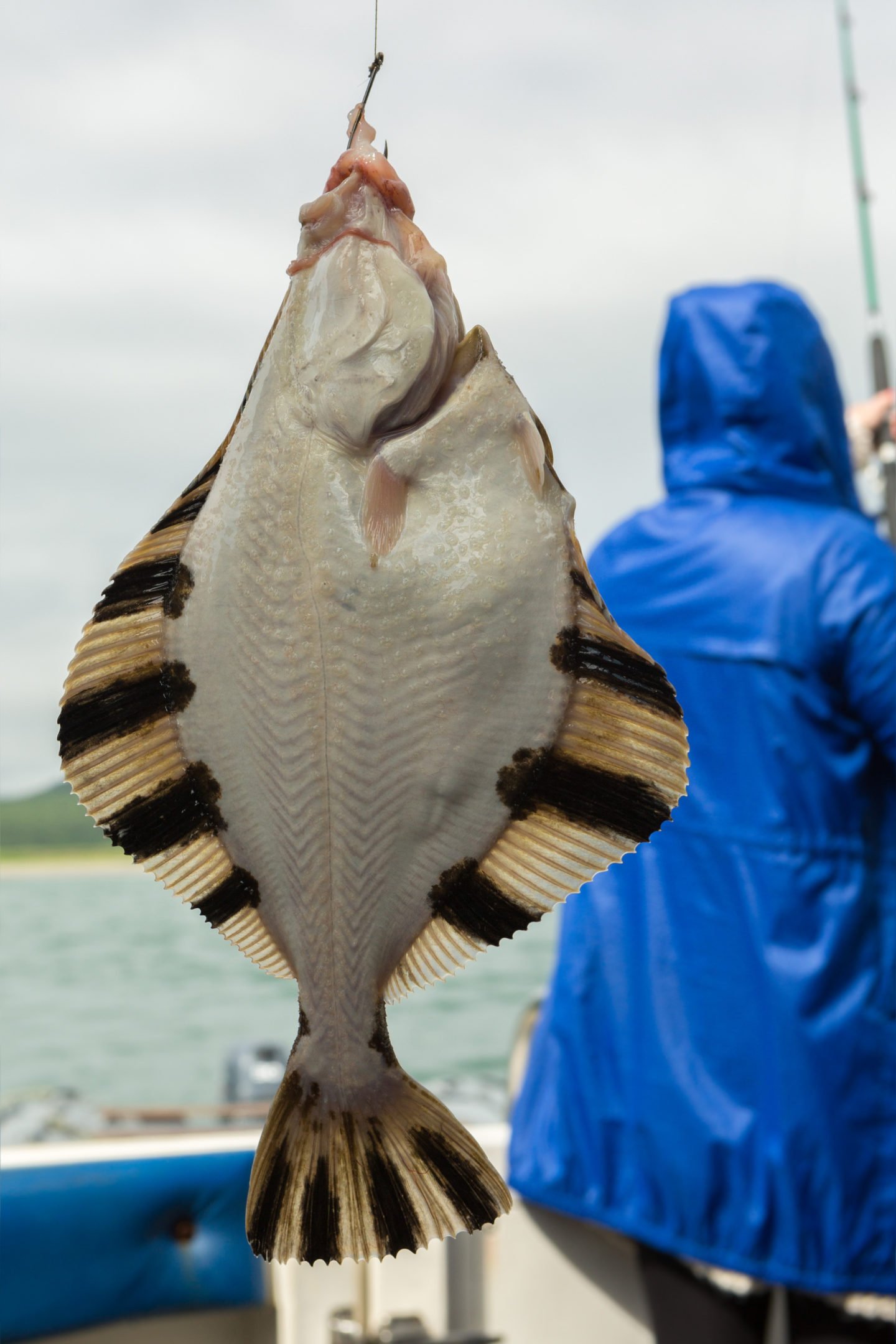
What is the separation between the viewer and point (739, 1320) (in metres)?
2.46

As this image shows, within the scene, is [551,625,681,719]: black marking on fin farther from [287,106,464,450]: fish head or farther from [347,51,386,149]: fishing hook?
[347,51,386,149]: fishing hook

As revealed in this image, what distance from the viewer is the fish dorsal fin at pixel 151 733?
106cm

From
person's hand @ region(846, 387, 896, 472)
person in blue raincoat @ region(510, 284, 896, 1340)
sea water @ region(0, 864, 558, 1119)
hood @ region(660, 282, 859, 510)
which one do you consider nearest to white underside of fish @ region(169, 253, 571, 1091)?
person in blue raincoat @ region(510, 284, 896, 1340)

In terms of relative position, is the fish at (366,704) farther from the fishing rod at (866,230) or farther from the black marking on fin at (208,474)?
the fishing rod at (866,230)

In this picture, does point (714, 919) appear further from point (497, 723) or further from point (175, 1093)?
point (175, 1093)

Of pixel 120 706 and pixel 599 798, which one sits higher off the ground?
pixel 120 706

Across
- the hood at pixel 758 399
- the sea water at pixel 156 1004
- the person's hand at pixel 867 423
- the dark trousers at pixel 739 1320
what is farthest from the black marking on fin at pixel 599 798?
the sea water at pixel 156 1004

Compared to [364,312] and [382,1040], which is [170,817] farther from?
[364,312]

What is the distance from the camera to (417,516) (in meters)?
1.00

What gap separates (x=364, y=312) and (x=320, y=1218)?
0.72m

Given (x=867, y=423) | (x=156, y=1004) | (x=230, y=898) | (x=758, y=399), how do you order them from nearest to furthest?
(x=230, y=898) < (x=758, y=399) < (x=867, y=423) < (x=156, y=1004)

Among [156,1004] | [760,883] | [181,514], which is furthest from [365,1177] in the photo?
[156,1004]

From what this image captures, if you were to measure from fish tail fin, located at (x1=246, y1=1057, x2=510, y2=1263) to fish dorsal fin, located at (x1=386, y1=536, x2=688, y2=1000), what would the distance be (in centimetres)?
14

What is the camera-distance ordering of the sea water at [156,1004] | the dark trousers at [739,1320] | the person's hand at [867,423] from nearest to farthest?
the dark trousers at [739,1320] → the person's hand at [867,423] → the sea water at [156,1004]
